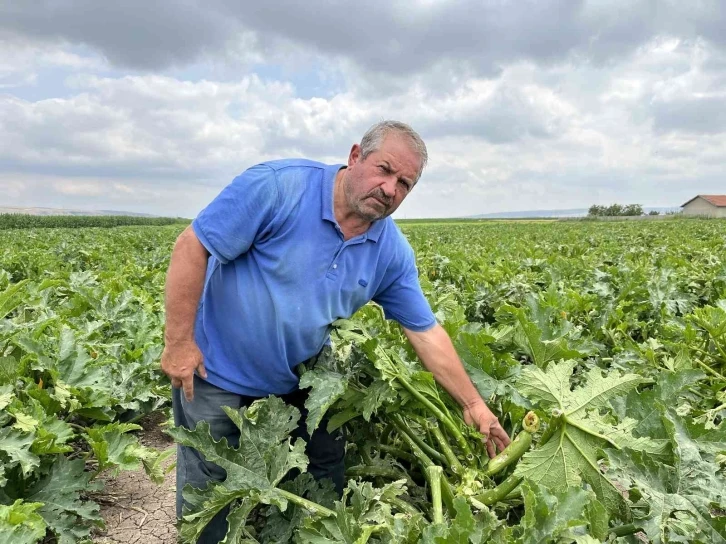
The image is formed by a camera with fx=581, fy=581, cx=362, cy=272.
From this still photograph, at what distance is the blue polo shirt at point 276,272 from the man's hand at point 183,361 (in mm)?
123

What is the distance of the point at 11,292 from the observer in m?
3.49

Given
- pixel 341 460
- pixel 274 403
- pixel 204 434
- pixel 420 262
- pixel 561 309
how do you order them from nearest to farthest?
pixel 204 434 < pixel 274 403 < pixel 341 460 < pixel 561 309 < pixel 420 262

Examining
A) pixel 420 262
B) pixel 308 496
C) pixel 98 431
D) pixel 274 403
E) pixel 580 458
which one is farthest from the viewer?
pixel 420 262

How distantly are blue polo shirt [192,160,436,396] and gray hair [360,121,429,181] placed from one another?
0.25 metres

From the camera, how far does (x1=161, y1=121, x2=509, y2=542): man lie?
252cm

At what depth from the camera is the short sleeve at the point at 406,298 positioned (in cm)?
289

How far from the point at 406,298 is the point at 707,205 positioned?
103m

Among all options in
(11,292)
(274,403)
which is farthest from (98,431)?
(11,292)

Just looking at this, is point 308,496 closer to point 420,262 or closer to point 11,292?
point 11,292

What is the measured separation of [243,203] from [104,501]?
204 centimetres

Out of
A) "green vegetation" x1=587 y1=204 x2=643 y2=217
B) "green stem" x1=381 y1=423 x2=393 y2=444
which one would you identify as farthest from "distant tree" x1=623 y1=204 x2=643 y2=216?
"green stem" x1=381 y1=423 x2=393 y2=444

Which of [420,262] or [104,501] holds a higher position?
[420,262]

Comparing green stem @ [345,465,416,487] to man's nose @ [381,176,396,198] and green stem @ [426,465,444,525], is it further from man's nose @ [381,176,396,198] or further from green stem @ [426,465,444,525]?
man's nose @ [381,176,396,198]

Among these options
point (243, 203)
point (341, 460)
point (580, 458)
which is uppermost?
point (243, 203)
